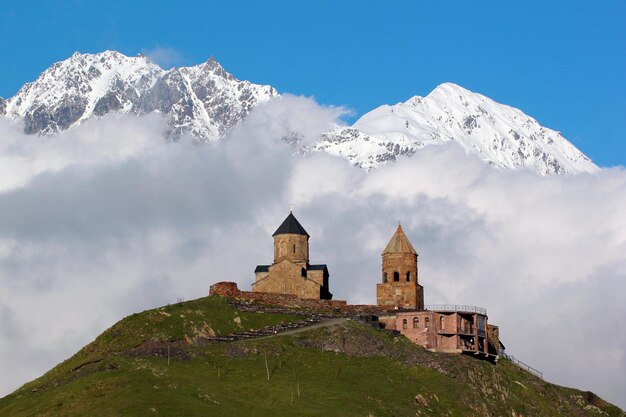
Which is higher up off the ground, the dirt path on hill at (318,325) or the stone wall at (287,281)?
the stone wall at (287,281)

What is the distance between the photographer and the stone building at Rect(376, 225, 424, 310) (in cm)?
13838

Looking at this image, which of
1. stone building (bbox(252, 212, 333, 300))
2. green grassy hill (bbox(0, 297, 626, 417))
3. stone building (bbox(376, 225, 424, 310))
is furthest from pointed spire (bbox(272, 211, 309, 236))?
green grassy hill (bbox(0, 297, 626, 417))

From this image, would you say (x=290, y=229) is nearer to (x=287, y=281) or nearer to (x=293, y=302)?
(x=287, y=281)

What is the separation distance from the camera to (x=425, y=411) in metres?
108

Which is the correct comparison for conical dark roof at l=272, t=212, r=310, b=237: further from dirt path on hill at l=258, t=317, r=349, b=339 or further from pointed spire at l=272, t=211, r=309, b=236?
dirt path on hill at l=258, t=317, r=349, b=339

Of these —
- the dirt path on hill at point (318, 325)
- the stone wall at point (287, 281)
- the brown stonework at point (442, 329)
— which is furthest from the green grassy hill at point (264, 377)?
the stone wall at point (287, 281)

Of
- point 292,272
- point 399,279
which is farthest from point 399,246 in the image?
point 292,272

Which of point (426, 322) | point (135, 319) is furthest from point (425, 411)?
point (135, 319)

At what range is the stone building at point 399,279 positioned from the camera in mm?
138375

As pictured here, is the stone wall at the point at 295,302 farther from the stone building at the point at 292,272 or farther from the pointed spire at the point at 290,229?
the pointed spire at the point at 290,229

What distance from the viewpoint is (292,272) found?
143 metres

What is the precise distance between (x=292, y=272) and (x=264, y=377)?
126ft

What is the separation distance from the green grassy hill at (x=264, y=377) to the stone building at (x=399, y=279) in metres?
12.9

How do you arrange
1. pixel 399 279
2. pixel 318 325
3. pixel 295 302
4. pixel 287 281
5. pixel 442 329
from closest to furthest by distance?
pixel 318 325, pixel 442 329, pixel 295 302, pixel 399 279, pixel 287 281
